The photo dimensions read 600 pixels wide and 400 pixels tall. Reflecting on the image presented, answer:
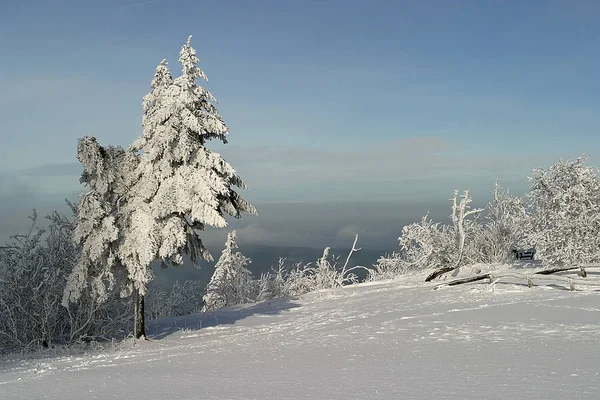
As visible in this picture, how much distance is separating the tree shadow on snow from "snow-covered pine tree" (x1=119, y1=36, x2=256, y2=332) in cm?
363

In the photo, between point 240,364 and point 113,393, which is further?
point 240,364

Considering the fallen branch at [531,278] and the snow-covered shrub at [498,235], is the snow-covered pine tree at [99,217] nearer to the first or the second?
the fallen branch at [531,278]

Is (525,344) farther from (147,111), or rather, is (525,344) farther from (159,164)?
(147,111)

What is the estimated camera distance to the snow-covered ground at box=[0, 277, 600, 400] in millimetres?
7766

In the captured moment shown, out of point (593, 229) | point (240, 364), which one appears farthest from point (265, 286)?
point (240, 364)

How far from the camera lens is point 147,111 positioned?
17922 mm

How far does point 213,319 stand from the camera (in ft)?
72.3

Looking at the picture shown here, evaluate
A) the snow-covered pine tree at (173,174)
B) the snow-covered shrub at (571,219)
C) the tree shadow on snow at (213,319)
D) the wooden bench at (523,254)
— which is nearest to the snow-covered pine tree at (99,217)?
the snow-covered pine tree at (173,174)

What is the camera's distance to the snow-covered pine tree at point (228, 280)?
128ft

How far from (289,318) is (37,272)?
9.08 m

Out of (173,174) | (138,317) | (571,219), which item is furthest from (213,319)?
(571,219)

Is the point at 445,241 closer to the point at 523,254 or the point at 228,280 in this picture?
Answer: the point at 523,254

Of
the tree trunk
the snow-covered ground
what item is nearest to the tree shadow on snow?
the snow-covered ground

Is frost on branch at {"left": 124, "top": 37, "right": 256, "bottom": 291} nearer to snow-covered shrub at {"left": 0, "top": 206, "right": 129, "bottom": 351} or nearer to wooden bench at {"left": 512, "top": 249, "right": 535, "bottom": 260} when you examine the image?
snow-covered shrub at {"left": 0, "top": 206, "right": 129, "bottom": 351}
